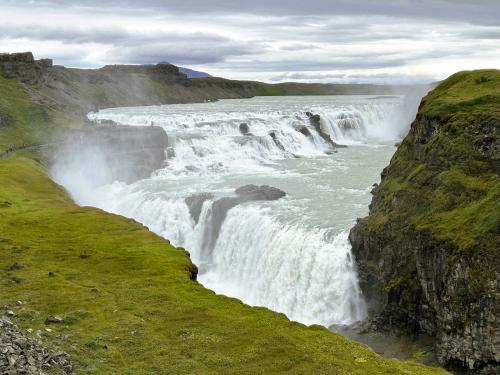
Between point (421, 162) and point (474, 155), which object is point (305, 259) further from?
point (474, 155)

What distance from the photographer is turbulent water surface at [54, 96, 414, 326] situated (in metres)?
43.9

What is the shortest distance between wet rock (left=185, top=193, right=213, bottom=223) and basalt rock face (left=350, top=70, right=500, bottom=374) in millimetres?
20055

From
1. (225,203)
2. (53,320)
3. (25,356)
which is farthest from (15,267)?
(225,203)

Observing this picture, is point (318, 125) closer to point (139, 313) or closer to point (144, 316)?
point (139, 313)

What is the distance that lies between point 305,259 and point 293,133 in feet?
199

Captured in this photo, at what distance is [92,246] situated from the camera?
41031mm

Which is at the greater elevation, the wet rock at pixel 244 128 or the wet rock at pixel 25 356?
the wet rock at pixel 244 128

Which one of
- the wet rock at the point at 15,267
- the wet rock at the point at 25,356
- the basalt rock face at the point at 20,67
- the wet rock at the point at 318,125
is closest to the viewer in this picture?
the wet rock at the point at 25,356

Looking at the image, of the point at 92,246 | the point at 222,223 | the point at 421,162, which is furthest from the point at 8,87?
the point at 421,162

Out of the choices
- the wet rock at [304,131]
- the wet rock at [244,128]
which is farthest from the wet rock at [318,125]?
the wet rock at [244,128]

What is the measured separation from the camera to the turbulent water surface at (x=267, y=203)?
4391cm

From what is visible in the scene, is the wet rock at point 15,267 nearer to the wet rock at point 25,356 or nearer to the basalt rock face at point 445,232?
the wet rock at point 25,356

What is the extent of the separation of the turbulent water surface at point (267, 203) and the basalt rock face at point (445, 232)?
3724 millimetres

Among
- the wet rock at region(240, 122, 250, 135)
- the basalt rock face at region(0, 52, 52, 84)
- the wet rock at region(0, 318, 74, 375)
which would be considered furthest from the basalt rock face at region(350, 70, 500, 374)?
the basalt rock face at region(0, 52, 52, 84)
